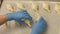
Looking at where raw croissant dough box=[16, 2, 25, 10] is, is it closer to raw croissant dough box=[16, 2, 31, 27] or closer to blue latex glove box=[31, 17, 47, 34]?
raw croissant dough box=[16, 2, 31, 27]

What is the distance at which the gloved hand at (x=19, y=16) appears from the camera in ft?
3.38

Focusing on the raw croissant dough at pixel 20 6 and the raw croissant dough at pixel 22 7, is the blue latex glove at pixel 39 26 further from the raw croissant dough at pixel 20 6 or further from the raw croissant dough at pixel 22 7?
the raw croissant dough at pixel 20 6

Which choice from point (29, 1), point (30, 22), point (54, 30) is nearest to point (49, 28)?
point (54, 30)

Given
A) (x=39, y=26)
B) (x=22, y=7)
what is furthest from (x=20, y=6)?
(x=39, y=26)

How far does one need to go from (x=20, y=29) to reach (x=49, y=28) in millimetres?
221

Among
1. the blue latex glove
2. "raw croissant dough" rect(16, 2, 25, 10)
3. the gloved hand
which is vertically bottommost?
the blue latex glove

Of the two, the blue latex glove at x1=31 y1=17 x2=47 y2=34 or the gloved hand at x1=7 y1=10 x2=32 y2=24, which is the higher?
the gloved hand at x1=7 y1=10 x2=32 y2=24

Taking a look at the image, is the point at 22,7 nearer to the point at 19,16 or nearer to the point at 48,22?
the point at 19,16

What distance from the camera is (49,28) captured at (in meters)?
1.05

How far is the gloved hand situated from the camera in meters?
1.03

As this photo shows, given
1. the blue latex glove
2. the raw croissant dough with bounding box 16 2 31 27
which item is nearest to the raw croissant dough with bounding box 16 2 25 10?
the raw croissant dough with bounding box 16 2 31 27

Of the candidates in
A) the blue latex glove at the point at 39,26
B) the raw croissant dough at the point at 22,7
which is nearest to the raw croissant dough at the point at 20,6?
the raw croissant dough at the point at 22,7

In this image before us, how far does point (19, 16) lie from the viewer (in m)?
1.03

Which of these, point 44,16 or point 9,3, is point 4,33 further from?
point 44,16
